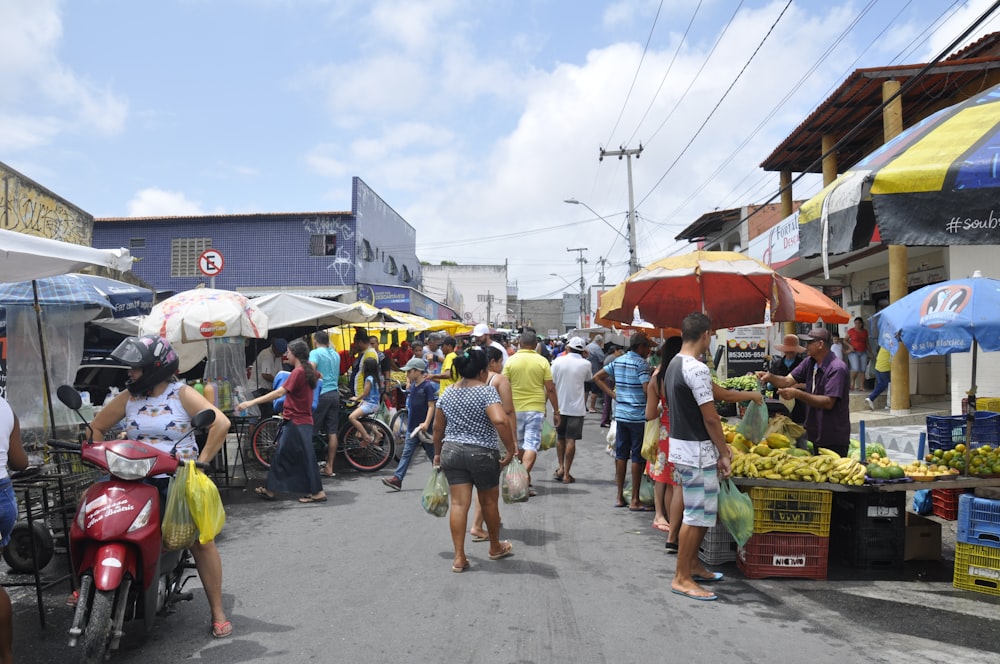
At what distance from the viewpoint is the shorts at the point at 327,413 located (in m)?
9.23

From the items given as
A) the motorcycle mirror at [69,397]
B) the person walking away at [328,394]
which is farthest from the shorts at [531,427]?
the motorcycle mirror at [69,397]

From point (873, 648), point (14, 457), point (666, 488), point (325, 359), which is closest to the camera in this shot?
point (14, 457)

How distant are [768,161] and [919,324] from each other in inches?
571

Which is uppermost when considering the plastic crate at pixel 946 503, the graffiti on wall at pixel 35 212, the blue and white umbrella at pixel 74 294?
the graffiti on wall at pixel 35 212

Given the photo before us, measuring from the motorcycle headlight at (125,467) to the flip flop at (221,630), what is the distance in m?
1.13

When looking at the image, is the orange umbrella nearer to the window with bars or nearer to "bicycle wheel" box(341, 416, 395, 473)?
"bicycle wheel" box(341, 416, 395, 473)

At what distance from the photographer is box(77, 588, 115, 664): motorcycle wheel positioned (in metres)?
3.34

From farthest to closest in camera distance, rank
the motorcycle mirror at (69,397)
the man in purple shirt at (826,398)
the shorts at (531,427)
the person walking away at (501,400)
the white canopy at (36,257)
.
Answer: the shorts at (531,427)
the man in purple shirt at (826,398)
the person walking away at (501,400)
the white canopy at (36,257)
the motorcycle mirror at (69,397)

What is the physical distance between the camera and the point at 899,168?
4.27 metres

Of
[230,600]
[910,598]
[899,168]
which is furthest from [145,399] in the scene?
[910,598]

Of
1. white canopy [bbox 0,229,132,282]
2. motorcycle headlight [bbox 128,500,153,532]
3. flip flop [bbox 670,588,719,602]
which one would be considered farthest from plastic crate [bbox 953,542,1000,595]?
white canopy [bbox 0,229,132,282]

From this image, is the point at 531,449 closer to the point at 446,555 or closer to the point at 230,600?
the point at 446,555

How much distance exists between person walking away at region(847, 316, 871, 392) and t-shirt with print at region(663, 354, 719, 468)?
41.0 ft

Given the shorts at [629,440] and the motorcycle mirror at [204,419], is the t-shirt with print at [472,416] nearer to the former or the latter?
the motorcycle mirror at [204,419]
